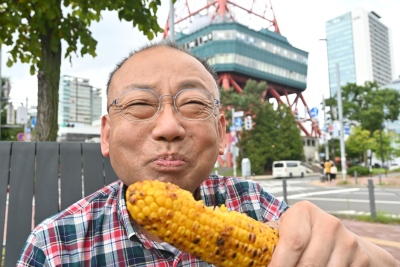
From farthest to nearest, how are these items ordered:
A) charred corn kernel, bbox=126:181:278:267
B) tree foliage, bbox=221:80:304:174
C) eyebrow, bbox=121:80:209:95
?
tree foliage, bbox=221:80:304:174, eyebrow, bbox=121:80:209:95, charred corn kernel, bbox=126:181:278:267

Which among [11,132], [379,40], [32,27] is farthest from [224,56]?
[379,40]

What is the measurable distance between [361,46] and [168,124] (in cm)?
9535

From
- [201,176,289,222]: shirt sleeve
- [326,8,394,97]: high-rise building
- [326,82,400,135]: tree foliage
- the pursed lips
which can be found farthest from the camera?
[326,8,394,97]: high-rise building

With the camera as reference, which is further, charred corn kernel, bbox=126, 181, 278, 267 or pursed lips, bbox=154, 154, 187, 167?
pursed lips, bbox=154, 154, 187, 167

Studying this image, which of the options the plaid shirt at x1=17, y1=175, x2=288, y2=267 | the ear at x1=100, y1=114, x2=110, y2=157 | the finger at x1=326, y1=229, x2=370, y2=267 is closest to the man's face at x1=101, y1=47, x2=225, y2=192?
the ear at x1=100, y1=114, x2=110, y2=157

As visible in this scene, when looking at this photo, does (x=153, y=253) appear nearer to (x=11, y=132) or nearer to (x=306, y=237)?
(x=306, y=237)

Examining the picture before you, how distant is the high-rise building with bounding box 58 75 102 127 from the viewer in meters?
120

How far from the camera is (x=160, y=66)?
1.29 m

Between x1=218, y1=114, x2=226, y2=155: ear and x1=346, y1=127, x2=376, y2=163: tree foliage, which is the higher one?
x1=346, y1=127, x2=376, y2=163: tree foliage

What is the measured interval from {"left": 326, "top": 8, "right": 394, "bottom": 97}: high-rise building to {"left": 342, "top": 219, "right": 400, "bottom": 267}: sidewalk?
78651 millimetres

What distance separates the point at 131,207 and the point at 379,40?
9845 centimetres

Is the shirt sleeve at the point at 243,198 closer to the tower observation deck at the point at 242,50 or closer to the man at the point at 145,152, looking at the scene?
the man at the point at 145,152

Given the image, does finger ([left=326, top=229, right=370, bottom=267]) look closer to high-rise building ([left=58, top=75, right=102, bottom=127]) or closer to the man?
the man

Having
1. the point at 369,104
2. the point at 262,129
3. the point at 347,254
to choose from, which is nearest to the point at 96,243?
the point at 347,254
